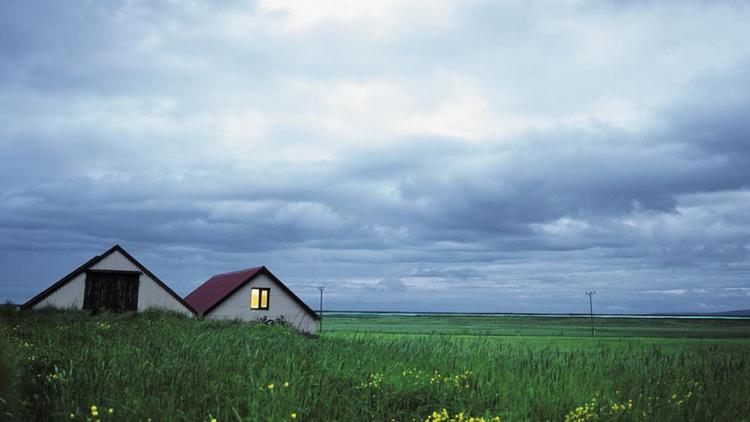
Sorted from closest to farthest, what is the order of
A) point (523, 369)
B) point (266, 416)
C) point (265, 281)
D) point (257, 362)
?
1. point (266, 416)
2. point (257, 362)
3. point (523, 369)
4. point (265, 281)

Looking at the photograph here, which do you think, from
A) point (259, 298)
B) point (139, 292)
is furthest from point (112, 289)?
point (259, 298)

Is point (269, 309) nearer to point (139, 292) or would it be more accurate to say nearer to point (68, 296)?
point (139, 292)

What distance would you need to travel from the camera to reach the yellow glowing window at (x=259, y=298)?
149 feet

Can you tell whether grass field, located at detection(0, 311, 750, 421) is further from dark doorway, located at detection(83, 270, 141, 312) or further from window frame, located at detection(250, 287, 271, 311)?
window frame, located at detection(250, 287, 271, 311)

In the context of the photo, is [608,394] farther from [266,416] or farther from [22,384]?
[22,384]

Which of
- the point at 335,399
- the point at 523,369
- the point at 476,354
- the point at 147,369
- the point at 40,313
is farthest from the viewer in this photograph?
the point at 40,313

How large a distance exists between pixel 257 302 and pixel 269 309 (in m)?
1.19

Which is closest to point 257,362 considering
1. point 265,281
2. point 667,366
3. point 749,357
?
point 667,366

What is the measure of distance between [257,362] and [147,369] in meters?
2.24

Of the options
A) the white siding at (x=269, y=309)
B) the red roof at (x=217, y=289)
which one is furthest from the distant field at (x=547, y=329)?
the red roof at (x=217, y=289)

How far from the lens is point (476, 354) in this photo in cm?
1409

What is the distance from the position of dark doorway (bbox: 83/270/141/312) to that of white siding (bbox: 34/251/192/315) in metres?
0.31

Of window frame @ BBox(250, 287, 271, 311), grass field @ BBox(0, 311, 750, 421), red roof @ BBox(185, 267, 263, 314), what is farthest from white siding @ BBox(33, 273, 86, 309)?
grass field @ BBox(0, 311, 750, 421)

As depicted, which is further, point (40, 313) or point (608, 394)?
point (40, 313)
